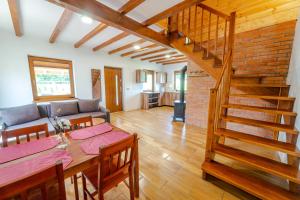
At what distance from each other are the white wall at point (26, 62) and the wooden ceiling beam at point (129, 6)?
2834mm

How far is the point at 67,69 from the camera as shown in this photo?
4227 millimetres

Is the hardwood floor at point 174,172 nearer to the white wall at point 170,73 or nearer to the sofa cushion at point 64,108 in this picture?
the sofa cushion at point 64,108

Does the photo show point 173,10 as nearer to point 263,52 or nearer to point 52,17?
point 263,52

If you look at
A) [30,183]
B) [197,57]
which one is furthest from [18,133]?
[197,57]

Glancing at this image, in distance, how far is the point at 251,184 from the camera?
149 cm

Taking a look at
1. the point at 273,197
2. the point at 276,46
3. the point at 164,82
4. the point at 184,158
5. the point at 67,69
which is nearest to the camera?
the point at 273,197

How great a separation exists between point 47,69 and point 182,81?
13.5 ft

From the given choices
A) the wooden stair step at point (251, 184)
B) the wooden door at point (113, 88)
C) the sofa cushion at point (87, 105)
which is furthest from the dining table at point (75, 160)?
the wooden door at point (113, 88)

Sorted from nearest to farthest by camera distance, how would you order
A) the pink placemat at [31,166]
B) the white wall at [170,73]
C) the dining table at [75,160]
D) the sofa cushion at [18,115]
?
the pink placemat at [31,166] → the dining table at [75,160] → the sofa cushion at [18,115] → the white wall at [170,73]

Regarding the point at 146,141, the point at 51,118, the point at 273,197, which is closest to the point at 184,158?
the point at 146,141

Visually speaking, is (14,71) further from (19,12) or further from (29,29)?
(19,12)

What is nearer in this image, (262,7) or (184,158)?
(184,158)

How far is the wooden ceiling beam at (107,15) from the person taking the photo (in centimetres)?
179

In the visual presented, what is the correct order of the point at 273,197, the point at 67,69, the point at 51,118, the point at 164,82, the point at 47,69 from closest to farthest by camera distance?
the point at 273,197
the point at 51,118
the point at 47,69
the point at 67,69
the point at 164,82
